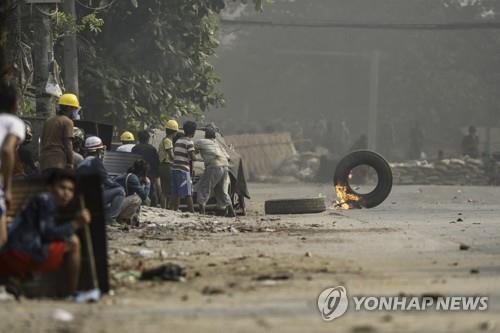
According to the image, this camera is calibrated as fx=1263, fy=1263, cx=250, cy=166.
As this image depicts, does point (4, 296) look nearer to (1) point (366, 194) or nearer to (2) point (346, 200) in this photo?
(2) point (346, 200)

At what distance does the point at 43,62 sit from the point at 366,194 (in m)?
7.30

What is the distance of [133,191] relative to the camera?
17.4m

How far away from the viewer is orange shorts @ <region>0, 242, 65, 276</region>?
9008 millimetres

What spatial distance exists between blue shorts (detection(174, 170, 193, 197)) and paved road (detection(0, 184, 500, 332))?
62.2 inches

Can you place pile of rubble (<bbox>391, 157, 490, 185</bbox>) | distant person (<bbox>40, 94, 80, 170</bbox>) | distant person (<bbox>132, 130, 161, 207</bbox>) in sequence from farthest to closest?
pile of rubble (<bbox>391, 157, 490, 185</bbox>)
distant person (<bbox>132, 130, 161, 207</bbox>)
distant person (<bbox>40, 94, 80, 170</bbox>)

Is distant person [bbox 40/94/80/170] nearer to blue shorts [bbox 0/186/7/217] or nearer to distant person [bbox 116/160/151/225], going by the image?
distant person [bbox 116/160/151/225]

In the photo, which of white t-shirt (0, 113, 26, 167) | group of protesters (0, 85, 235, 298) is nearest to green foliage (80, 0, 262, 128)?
group of protesters (0, 85, 235, 298)

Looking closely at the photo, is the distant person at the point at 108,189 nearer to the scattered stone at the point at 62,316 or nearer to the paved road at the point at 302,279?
the paved road at the point at 302,279

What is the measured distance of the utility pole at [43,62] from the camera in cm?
→ 2044

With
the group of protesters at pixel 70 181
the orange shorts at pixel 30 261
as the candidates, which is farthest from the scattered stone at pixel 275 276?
the orange shorts at pixel 30 261

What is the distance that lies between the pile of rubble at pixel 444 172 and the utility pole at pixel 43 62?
23058 millimetres

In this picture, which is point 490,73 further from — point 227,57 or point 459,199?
point 459,199

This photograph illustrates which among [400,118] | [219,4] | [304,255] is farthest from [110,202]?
[400,118]

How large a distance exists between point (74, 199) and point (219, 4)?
20335 millimetres
